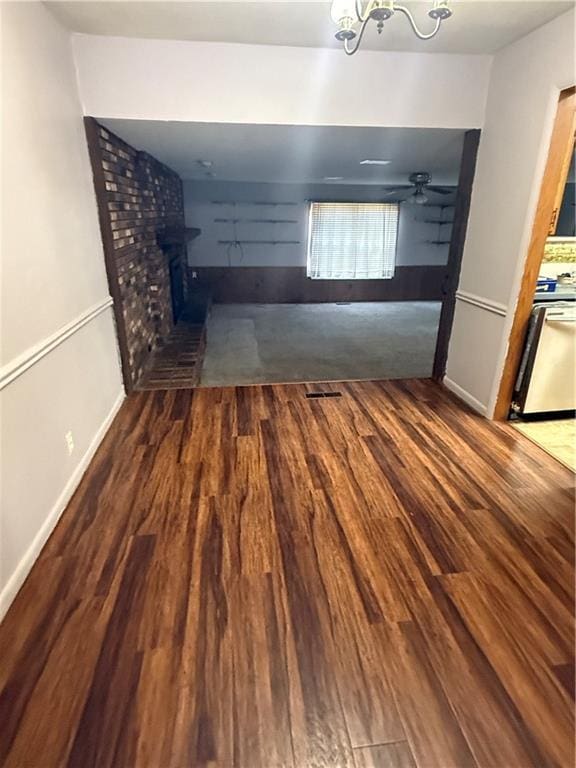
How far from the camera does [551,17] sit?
7.45 feet

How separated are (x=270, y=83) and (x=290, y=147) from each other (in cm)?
114

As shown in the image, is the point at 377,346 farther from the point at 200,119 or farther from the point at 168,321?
the point at 200,119

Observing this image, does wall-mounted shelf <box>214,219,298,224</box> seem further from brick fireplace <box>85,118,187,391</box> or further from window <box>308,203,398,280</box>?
brick fireplace <box>85,118,187,391</box>

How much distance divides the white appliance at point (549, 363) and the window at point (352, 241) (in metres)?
6.00

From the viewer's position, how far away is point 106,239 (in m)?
3.01

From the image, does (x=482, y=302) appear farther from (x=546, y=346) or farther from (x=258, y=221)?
(x=258, y=221)

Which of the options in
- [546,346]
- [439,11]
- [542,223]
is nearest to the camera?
[439,11]

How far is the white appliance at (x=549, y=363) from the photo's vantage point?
2760 mm

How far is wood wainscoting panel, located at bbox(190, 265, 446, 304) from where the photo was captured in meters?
8.26

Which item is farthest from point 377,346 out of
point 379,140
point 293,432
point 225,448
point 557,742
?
point 557,742

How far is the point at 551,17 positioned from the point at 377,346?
359 centimetres

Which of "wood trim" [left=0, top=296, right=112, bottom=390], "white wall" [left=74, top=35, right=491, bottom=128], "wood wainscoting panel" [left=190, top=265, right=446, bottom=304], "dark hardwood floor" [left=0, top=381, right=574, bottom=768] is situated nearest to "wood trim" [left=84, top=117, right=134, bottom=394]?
"white wall" [left=74, top=35, right=491, bottom=128]

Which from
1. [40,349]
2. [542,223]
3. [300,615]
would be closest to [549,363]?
[542,223]

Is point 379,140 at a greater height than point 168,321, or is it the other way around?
point 379,140
